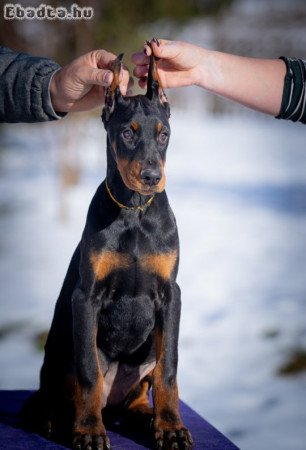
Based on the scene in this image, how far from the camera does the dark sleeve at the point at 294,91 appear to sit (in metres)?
2.48

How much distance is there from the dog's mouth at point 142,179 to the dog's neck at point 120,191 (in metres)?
0.12

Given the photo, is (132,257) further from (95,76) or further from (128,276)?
(95,76)

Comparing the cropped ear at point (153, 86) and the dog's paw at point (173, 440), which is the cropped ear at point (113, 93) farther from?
the dog's paw at point (173, 440)

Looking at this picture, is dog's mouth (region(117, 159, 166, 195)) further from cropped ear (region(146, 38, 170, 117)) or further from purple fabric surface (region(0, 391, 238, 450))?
purple fabric surface (region(0, 391, 238, 450))

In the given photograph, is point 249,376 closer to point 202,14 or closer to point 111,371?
point 111,371

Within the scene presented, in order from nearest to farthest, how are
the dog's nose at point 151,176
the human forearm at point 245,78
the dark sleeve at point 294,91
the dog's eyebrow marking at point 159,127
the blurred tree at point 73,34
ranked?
the dog's nose at point 151,176 < the dog's eyebrow marking at point 159,127 < the human forearm at point 245,78 < the dark sleeve at point 294,91 < the blurred tree at point 73,34

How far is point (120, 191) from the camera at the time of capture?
2105mm

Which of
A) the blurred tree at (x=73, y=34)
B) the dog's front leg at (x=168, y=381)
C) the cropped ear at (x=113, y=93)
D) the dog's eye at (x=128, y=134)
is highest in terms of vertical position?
the blurred tree at (x=73, y=34)

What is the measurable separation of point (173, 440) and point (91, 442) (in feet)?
0.75

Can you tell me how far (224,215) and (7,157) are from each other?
4.57 metres

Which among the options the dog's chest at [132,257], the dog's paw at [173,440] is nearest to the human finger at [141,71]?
the dog's chest at [132,257]

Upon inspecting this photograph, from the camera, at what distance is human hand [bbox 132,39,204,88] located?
2104mm

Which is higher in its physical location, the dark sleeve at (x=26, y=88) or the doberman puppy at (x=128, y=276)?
the dark sleeve at (x=26, y=88)

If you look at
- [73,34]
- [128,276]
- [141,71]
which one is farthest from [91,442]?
[73,34]
